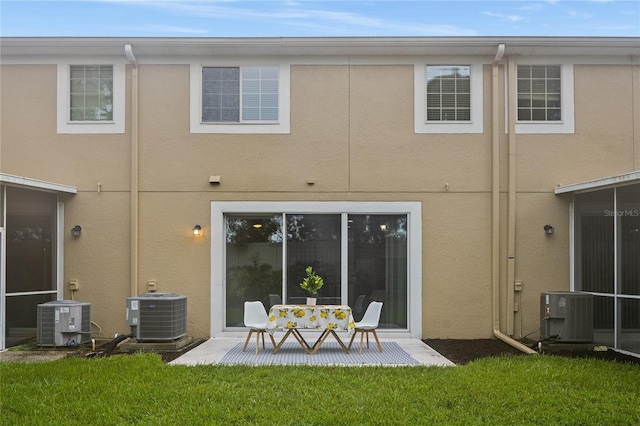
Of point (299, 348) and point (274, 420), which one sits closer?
point (274, 420)

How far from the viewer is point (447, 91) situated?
11.0 m

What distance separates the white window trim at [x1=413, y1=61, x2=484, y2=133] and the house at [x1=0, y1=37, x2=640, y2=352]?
4cm

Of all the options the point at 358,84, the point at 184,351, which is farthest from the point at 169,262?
the point at 358,84

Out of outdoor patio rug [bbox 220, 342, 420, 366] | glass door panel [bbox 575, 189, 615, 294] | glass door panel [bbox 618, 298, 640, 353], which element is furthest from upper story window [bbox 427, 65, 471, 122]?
outdoor patio rug [bbox 220, 342, 420, 366]

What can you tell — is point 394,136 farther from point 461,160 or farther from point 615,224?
point 615,224

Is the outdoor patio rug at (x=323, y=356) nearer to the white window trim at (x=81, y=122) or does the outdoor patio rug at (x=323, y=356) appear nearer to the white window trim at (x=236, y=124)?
the white window trim at (x=236, y=124)

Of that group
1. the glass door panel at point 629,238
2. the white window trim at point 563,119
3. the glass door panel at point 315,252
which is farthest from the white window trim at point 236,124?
the glass door panel at point 629,238

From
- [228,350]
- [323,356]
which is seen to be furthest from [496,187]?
[228,350]

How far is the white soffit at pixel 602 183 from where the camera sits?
28.3 feet

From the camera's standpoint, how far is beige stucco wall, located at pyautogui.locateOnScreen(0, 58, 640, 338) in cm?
1084

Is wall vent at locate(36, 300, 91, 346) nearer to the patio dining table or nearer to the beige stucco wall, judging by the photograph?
the beige stucco wall

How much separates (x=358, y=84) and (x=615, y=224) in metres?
4.89

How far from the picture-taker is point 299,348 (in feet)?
31.8

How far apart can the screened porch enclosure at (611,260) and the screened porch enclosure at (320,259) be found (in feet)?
10.1
